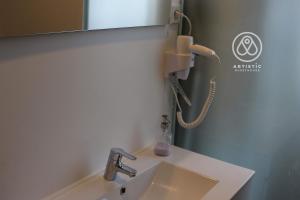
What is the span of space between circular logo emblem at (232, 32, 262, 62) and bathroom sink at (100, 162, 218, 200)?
0.55 m

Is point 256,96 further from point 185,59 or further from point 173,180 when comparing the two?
point 173,180

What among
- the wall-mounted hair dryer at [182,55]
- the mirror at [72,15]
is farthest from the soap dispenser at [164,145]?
the mirror at [72,15]

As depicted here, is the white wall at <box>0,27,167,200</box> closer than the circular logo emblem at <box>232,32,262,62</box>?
Yes

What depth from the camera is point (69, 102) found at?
3.80ft

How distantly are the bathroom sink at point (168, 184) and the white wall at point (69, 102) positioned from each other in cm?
14

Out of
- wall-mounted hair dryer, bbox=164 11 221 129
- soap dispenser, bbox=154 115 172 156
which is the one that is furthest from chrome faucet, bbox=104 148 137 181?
wall-mounted hair dryer, bbox=164 11 221 129

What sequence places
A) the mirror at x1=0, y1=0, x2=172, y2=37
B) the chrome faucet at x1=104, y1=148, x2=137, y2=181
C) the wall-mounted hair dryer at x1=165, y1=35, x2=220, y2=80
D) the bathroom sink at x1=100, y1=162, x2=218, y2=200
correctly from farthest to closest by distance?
the wall-mounted hair dryer at x1=165, y1=35, x2=220, y2=80 → the bathroom sink at x1=100, y1=162, x2=218, y2=200 → the chrome faucet at x1=104, y1=148, x2=137, y2=181 → the mirror at x1=0, y1=0, x2=172, y2=37

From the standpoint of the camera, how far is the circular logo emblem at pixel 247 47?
5.14 feet

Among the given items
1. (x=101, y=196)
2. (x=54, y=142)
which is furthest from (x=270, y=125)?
(x=54, y=142)

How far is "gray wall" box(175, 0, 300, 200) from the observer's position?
152cm

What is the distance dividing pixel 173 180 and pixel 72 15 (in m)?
0.77

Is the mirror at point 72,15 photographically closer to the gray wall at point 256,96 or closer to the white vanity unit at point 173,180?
the gray wall at point 256,96

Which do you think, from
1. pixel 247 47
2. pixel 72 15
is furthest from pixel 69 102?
pixel 247 47

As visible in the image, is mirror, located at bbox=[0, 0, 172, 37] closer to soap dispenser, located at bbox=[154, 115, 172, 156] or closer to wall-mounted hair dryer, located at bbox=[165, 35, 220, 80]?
wall-mounted hair dryer, located at bbox=[165, 35, 220, 80]
